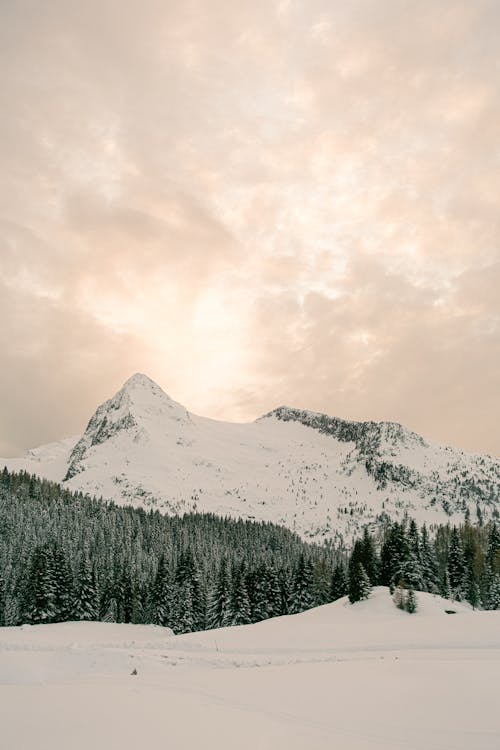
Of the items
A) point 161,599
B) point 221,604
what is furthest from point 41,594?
point 221,604

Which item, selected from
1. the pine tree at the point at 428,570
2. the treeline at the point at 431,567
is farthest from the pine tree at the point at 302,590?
the pine tree at the point at 428,570

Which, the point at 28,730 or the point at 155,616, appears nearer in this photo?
the point at 28,730

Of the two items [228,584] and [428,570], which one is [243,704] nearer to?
[228,584]

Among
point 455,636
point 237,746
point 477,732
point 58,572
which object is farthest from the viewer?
point 58,572

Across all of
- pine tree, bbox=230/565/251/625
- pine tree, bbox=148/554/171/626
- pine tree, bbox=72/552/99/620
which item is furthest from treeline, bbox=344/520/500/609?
pine tree, bbox=72/552/99/620

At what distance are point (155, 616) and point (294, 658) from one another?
4692 cm

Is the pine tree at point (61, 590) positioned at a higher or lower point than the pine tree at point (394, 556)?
lower

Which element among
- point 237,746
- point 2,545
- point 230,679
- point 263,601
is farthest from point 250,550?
point 237,746

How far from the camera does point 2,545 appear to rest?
10119cm

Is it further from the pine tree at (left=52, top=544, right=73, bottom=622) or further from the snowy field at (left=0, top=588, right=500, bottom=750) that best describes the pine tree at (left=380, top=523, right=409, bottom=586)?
the pine tree at (left=52, top=544, right=73, bottom=622)

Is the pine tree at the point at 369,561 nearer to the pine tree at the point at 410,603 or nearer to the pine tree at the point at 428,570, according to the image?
the pine tree at the point at 428,570

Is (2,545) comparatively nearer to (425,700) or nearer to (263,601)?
(263,601)

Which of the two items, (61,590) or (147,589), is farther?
(147,589)

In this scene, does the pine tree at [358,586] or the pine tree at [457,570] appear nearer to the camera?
the pine tree at [358,586]
